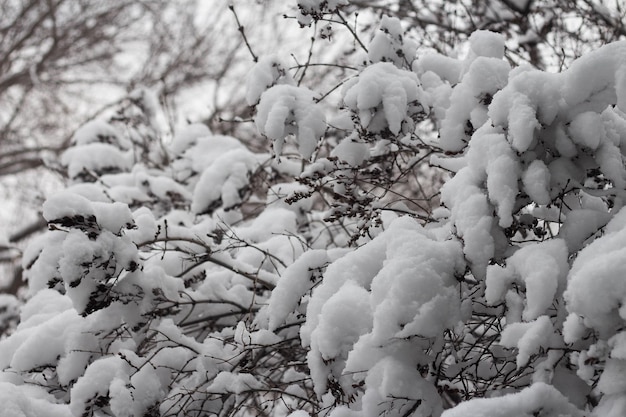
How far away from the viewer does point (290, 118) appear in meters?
2.54

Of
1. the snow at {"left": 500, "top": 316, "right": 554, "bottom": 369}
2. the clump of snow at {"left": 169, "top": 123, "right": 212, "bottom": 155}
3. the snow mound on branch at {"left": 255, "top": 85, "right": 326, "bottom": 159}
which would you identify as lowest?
the snow at {"left": 500, "top": 316, "right": 554, "bottom": 369}

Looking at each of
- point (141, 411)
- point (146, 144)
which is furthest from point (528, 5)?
point (141, 411)

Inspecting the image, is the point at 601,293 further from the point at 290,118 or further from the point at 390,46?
the point at 390,46

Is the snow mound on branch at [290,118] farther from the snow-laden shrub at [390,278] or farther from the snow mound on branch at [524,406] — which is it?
the snow mound on branch at [524,406]

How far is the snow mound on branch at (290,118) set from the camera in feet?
8.00

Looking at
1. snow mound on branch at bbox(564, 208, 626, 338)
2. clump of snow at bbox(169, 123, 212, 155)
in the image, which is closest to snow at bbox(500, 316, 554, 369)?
snow mound on branch at bbox(564, 208, 626, 338)

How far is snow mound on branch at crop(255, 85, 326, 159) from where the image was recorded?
8.00 ft

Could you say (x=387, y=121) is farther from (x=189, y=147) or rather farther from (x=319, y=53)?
(x=319, y=53)

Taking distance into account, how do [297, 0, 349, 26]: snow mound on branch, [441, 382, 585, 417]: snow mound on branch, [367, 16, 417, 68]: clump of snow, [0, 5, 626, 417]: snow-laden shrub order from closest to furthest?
[441, 382, 585, 417]: snow mound on branch → [0, 5, 626, 417]: snow-laden shrub → [297, 0, 349, 26]: snow mound on branch → [367, 16, 417, 68]: clump of snow

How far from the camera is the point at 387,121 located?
2.25m

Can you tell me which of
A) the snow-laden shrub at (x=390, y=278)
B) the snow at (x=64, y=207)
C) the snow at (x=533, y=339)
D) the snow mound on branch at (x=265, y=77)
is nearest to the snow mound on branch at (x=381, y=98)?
the snow-laden shrub at (x=390, y=278)

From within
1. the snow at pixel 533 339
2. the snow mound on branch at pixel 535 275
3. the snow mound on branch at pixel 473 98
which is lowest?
the snow at pixel 533 339

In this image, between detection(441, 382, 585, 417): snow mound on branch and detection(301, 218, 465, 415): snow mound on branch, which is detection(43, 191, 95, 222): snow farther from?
detection(441, 382, 585, 417): snow mound on branch

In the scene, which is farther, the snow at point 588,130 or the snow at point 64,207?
the snow at point 64,207
